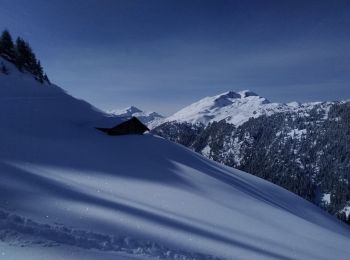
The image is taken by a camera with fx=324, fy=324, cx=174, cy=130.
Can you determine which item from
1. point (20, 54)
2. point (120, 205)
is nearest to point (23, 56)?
point (20, 54)

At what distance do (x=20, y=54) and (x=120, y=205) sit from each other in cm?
5925

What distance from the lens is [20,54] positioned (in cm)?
6538

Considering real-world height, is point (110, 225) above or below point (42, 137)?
below

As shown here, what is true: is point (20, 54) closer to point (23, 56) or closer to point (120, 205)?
point (23, 56)

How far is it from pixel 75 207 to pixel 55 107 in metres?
34.7

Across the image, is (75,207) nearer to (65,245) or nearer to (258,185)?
(65,245)

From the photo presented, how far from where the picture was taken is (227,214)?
21.6 metres

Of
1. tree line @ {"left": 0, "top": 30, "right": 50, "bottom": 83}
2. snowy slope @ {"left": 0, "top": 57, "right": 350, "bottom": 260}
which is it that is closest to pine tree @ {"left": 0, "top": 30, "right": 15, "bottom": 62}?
tree line @ {"left": 0, "top": 30, "right": 50, "bottom": 83}

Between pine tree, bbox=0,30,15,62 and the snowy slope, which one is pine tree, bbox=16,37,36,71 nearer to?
pine tree, bbox=0,30,15,62

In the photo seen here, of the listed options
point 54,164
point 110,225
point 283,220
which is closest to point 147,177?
point 54,164

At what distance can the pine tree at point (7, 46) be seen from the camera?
214ft

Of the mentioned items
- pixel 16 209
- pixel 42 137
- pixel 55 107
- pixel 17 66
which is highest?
pixel 17 66

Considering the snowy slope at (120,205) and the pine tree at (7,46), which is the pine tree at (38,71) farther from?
the snowy slope at (120,205)

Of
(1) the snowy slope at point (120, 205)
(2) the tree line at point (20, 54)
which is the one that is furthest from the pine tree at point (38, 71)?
(1) the snowy slope at point (120, 205)
